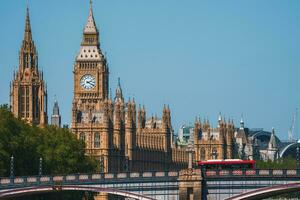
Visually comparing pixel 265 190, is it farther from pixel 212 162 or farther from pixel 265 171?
pixel 212 162

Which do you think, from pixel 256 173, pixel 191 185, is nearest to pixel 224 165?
pixel 191 185

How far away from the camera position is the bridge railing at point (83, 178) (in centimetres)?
18775

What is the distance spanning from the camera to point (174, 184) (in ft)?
614

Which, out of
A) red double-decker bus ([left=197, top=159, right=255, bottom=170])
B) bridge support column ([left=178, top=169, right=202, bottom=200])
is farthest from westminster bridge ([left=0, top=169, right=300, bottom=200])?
red double-decker bus ([left=197, top=159, right=255, bottom=170])

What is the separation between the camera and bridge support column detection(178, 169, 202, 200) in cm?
18512

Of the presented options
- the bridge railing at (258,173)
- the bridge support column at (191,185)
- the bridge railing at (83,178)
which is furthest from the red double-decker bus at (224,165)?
the bridge support column at (191,185)

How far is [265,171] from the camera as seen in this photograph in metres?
185

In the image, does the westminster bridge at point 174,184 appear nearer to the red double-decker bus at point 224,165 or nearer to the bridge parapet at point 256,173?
the bridge parapet at point 256,173

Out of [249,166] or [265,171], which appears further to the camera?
[249,166]

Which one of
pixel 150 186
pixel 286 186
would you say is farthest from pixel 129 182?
pixel 286 186

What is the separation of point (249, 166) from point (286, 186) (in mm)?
15086

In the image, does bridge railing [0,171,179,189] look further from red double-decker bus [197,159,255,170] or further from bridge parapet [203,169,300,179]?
red double-decker bus [197,159,255,170]

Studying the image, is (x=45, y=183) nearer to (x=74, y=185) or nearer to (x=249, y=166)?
(x=74, y=185)

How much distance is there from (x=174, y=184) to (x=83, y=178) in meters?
7.59
